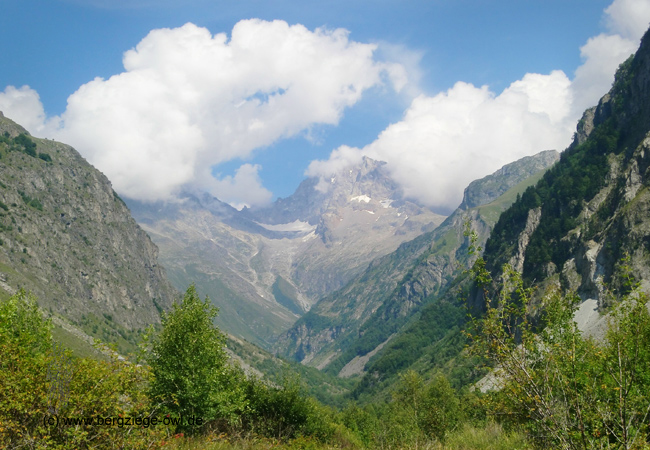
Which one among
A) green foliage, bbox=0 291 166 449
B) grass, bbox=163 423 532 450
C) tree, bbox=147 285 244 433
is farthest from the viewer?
tree, bbox=147 285 244 433

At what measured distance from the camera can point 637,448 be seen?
1079 centimetres

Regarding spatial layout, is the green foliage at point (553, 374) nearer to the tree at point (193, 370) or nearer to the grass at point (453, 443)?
the grass at point (453, 443)

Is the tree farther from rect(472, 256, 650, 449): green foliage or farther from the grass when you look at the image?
rect(472, 256, 650, 449): green foliage

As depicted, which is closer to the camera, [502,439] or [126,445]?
[126,445]

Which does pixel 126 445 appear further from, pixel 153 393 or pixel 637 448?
pixel 153 393

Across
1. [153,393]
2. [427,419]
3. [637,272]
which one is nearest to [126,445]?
[153,393]

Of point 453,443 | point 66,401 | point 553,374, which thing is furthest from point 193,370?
point 553,374

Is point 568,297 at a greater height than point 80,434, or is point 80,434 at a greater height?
point 568,297

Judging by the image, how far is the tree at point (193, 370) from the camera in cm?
2888

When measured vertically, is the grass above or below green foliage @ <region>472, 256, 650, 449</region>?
below

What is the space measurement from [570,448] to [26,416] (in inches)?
580

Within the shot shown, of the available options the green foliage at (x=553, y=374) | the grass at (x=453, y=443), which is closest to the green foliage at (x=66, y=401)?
the grass at (x=453, y=443)

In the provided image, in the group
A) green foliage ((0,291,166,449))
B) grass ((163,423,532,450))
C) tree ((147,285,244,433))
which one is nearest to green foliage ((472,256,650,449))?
grass ((163,423,532,450))

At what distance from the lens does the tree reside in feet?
94.7
